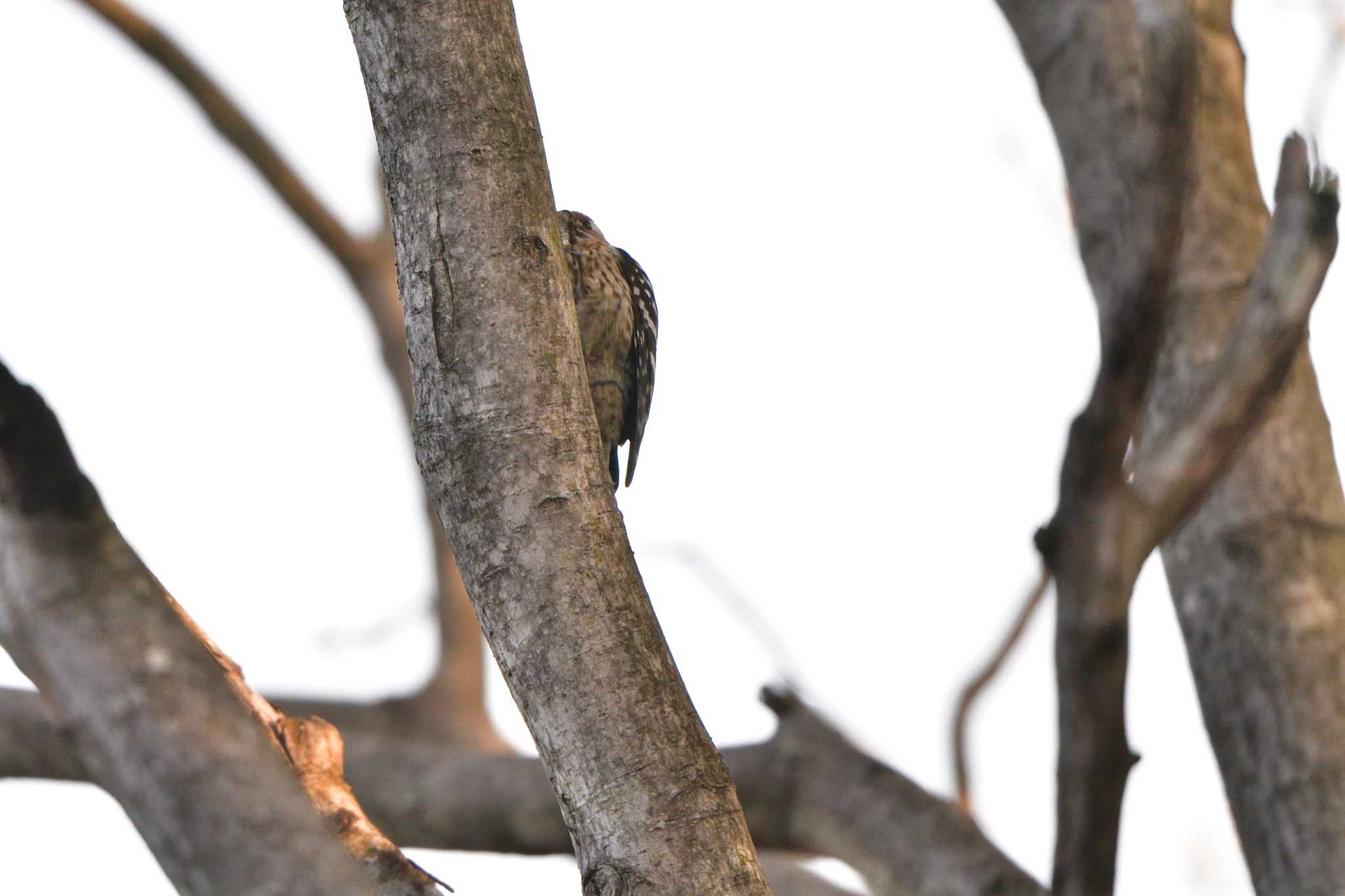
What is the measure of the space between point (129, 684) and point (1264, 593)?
271cm

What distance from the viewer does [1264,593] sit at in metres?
3.39

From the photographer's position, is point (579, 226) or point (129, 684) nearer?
point (129, 684)

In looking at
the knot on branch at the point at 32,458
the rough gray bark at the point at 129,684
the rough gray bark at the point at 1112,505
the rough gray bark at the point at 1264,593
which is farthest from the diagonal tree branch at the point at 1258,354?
the rough gray bark at the point at 1264,593

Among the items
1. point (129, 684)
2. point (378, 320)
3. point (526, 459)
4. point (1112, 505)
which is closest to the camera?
point (1112, 505)

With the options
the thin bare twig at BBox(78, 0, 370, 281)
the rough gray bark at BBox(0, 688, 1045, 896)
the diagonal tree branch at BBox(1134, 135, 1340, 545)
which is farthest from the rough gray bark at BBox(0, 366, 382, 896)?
the thin bare twig at BBox(78, 0, 370, 281)

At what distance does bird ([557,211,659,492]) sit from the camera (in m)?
4.05

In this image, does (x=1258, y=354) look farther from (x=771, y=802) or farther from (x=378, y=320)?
(x=378, y=320)

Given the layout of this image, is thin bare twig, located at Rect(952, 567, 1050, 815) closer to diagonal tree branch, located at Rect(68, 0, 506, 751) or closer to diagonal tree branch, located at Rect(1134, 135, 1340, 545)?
diagonal tree branch, located at Rect(68, 0, 506, 751)

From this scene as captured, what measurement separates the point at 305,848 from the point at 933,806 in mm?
2233

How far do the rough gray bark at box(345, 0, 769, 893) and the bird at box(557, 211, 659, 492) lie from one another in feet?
6.14

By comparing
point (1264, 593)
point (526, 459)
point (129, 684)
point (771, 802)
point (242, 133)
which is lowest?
point (129, 684)

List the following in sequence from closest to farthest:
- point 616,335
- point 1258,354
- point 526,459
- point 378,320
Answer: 1. point 1258,354
2. point 526,459
3. point 616,335
4. point 378,320

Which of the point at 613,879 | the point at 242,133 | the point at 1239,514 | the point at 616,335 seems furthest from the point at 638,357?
the point at 242,133

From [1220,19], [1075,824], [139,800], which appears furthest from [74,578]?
[1220,19]
